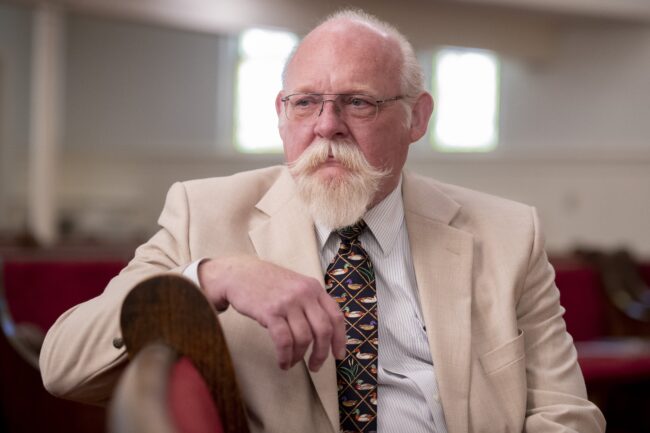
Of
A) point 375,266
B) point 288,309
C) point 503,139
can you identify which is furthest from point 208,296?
point 503,139

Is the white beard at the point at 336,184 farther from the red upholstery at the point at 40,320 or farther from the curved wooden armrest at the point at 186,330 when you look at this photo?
the red upholstery at the point at 40,320

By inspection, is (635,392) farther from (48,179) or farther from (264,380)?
(48,179)

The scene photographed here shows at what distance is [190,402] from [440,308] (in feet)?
2.99

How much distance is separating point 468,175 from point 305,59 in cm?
1297

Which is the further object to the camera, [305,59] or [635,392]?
[635,392]

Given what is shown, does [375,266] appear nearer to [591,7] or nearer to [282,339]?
[282,339]

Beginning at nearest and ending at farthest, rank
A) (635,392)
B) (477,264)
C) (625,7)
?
(477,264), (635,392), (625,7)

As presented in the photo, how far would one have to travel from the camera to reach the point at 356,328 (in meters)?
1.83

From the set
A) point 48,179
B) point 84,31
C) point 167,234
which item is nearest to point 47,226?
point 48,179

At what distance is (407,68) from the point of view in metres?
2.00

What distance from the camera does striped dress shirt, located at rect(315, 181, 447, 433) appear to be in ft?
5.89

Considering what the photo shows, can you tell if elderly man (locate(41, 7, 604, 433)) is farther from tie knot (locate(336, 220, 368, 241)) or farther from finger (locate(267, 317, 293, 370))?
finger (locate(267, 317, 293, 370))

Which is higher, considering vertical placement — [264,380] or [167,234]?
[167,234]

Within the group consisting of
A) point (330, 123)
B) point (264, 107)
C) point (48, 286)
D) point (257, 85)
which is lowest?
point (48, 286)
